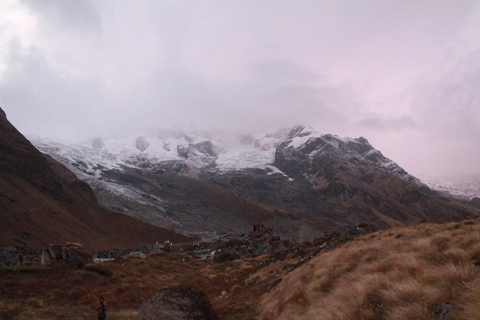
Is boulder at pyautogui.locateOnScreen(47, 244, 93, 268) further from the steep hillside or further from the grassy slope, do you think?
the steep hillside

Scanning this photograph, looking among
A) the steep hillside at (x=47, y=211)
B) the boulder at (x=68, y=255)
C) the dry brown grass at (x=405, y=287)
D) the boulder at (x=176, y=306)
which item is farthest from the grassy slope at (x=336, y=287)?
the steep hillside at (x=47, y=211)

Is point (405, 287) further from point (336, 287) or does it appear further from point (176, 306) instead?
point (176, 306)

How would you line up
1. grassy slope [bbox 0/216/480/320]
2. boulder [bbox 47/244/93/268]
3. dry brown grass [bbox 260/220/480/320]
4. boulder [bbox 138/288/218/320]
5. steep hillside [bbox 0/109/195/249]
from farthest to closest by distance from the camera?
steep hillside [bbox 0/109/195/249] → boulder [bbox 47/244/93/268] → boulder [bbox 138/288/218/320] → grassy slope [bbox 0/216/480/320] → dry brown grass [bbox 260/220/480/320]

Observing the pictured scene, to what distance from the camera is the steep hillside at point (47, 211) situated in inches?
2672

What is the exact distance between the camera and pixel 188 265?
3831 cm

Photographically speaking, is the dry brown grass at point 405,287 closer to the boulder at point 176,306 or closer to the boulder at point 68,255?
the boulder at point 176,306

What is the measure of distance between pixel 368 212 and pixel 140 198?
135 metres

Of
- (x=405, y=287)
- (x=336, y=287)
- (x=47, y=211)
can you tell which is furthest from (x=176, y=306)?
A: (x=47, y=211)

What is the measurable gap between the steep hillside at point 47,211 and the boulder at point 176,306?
6693 cm

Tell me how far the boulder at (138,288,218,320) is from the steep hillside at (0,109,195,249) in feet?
220

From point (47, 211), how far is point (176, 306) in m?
86.7

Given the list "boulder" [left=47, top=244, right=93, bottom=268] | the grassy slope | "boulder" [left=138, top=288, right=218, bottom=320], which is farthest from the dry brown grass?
"boulder" [left=47, top=244, right=93, bottom=268]

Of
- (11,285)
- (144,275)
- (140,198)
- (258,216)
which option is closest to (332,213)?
(258,216)

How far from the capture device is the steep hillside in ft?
223
